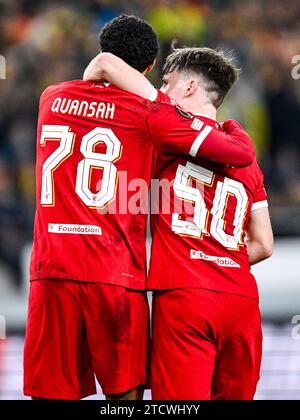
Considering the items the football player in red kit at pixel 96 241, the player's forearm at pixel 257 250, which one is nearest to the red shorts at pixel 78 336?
the football player in red kit at pixel 96 241

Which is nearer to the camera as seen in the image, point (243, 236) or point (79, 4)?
point (243, 236)

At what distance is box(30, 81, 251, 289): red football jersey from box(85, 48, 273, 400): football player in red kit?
0.08 meters

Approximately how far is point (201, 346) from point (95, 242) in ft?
2.34

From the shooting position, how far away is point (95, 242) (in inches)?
171

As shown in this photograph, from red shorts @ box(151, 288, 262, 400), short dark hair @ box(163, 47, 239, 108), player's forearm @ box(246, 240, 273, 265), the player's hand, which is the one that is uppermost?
short dark hair @ box(163, 47, 239, 108)

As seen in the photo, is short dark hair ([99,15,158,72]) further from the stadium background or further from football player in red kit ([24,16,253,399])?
the stadium background

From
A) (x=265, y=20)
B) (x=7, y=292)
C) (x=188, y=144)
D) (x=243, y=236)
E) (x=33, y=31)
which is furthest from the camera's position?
(x=265, y=20)

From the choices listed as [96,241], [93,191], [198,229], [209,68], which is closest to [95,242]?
[96,241]

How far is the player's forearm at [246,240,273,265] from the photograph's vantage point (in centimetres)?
478

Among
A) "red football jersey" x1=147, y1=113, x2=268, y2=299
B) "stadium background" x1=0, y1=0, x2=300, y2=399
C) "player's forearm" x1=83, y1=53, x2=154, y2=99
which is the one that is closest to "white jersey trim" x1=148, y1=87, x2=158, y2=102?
"player's forearm" x1=83, y1=53, x2=154, y2=99

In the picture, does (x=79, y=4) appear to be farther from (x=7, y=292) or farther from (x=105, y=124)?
(x=105, y=124)

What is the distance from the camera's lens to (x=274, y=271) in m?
7.56
